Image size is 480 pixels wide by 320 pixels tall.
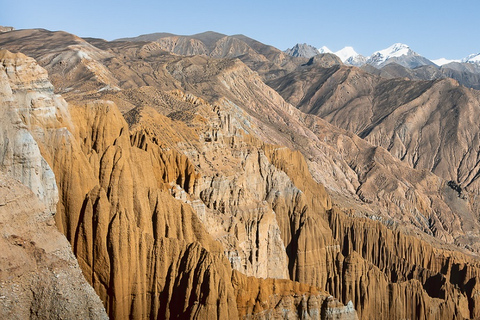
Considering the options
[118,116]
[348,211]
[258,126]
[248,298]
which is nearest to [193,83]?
[258,126]

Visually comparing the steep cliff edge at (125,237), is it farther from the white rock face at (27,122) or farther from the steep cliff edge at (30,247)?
→ the steep cliff edge at (30,247)

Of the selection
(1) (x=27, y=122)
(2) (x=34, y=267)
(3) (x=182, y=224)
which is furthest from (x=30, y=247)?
(3) (x=182, y=224)

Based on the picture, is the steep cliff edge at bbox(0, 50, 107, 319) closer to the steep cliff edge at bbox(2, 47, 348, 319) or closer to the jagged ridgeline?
the jagged ridgeline

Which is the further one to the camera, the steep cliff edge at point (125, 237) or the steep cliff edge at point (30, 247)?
the steep cliff edge at point (125, 237)

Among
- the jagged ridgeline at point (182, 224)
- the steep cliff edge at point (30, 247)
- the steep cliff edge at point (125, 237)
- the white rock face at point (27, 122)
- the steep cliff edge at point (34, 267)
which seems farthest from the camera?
the steep cliff edge at point (125, 237)

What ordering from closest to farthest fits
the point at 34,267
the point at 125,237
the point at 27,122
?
the point at 34,267, the point at 27,122, the point at 125,237

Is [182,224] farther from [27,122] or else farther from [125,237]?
[27,122]

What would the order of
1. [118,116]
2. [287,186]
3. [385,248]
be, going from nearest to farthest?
1. [118,116]
2. [287,186]
3. [385,248]

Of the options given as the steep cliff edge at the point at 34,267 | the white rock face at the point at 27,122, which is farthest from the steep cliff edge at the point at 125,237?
the steep cliff edge at the point at 34,267

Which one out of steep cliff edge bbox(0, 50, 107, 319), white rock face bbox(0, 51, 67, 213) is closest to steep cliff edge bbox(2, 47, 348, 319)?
white rock face bbox(0, 51, 67, 213)

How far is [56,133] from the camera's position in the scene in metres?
39.7

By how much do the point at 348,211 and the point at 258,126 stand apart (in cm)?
3452

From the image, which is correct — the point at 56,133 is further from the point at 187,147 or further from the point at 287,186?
the point at 287,186

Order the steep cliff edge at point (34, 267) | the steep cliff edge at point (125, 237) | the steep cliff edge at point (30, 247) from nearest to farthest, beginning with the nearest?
the steep cliff edge at point (34, 267) < the steep cliff edge at point (30, 247) < the steep cliff edge at point (125, 237)
